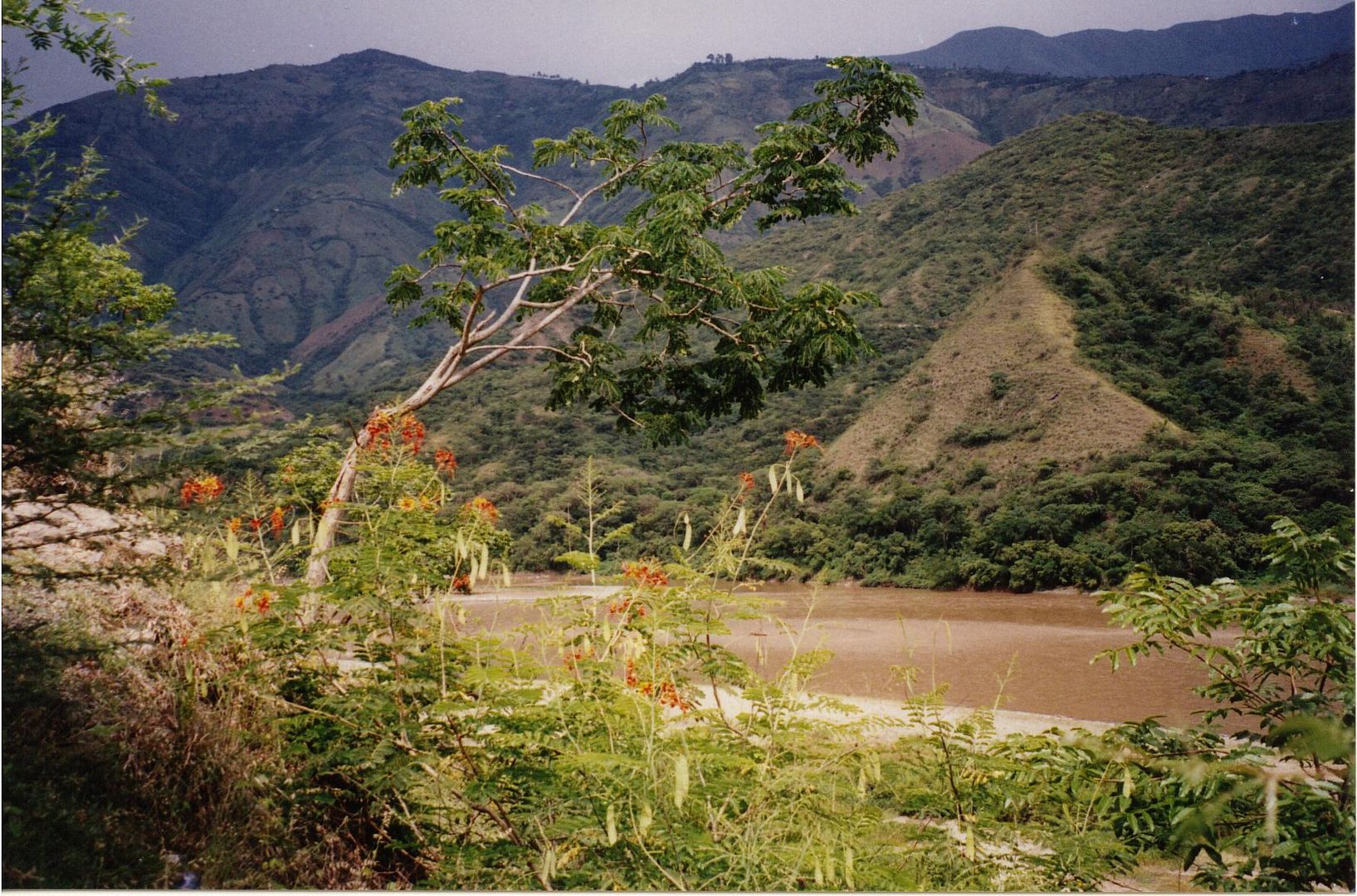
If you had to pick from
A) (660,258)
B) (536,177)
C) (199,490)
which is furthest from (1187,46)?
(199,490)

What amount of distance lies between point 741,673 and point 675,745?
406mm

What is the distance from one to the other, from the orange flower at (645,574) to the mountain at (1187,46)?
375 centimetres

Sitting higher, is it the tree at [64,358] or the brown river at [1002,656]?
the tree at [64,358]

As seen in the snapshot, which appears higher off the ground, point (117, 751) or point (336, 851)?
point (117, 751)

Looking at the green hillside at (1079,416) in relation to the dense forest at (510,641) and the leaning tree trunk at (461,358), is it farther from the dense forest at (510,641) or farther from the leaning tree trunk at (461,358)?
the dense forest at (510,641)

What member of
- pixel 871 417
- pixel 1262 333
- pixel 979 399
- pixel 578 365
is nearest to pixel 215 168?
pixel 871 417

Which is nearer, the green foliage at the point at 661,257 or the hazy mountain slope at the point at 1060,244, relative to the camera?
the green foliage at the point at 661,257

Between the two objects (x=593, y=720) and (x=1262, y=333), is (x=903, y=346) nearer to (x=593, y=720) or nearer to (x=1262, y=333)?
(x=1262, y=333)

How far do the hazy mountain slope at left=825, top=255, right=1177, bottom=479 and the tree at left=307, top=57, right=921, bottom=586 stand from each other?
3077 centimetres

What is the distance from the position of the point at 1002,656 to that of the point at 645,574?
1377 centimetres

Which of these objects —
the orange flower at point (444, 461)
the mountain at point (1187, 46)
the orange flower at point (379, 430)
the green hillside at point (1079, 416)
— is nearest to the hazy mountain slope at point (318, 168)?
the orange flower at point (379, 430)

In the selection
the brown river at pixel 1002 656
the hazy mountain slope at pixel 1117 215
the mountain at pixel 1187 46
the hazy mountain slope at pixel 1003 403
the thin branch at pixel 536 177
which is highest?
the hazy mountain slope at pixel 1117 215

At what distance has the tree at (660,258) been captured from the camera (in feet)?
13.3

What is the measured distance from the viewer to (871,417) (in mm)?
39375
